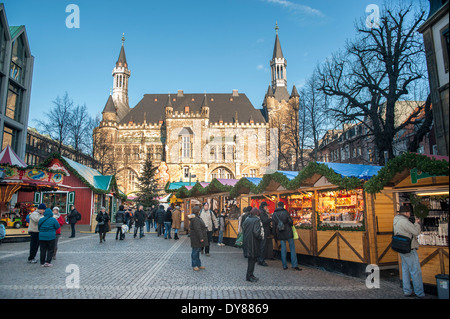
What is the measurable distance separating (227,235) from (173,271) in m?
6.92

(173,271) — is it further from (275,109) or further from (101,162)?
(275,109)

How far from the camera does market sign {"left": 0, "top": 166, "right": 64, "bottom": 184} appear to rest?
14859mm

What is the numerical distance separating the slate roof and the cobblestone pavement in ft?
141

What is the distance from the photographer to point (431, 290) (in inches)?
233

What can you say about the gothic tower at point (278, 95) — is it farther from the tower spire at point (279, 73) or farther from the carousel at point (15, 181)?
the carousel at point (15, 181)

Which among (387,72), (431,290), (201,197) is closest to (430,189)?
(431,290)

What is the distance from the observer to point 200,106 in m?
54.0

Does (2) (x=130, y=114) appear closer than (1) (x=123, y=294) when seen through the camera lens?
No

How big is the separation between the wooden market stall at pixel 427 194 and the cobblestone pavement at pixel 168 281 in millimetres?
894

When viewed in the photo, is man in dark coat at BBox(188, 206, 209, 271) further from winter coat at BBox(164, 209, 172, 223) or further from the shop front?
the shop front

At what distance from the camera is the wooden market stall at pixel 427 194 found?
18.5 ft

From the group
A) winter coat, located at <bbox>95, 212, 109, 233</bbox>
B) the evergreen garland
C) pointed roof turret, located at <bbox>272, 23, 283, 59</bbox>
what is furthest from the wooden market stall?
pointed roof turret, located at <bbox>272, 23, 283, 59</bbox>

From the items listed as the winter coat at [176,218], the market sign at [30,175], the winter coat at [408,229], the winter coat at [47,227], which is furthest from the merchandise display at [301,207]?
the market sign at [30,175]

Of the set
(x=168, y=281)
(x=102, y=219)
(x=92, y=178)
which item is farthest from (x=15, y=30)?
(x=168, y=281)
